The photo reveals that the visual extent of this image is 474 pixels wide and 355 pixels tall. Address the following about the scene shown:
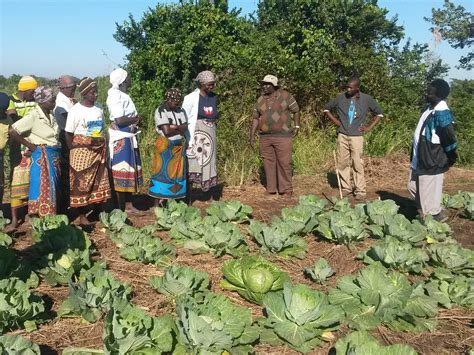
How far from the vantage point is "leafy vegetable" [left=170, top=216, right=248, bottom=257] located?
14.0 ft

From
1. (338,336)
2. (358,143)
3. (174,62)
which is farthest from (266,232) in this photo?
(174,62)

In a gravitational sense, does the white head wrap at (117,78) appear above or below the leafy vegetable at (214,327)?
above

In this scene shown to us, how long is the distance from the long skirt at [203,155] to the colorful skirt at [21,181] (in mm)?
1804

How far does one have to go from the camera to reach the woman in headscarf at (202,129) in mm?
5629

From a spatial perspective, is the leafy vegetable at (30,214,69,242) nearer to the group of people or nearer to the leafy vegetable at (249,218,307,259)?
the group of people

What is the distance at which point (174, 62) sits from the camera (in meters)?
9.48

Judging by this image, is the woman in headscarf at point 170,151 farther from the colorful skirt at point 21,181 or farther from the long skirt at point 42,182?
the colorful skirt at point 21,181

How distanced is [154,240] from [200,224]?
56 cm

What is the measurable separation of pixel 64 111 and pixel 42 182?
2.60 feet

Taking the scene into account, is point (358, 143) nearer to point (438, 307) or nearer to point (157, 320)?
point (438, 307)

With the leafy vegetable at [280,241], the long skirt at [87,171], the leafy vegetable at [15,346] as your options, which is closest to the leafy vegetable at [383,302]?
the leafy vegetable at [280,241]

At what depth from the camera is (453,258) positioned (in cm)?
396

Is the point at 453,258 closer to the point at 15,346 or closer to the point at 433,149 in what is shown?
the point at 433,149

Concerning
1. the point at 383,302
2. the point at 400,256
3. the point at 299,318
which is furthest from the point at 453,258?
the point at 299,318
